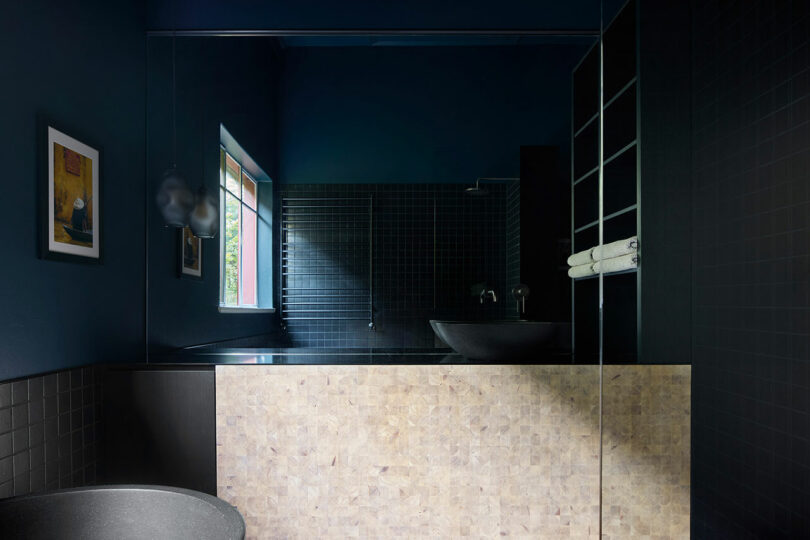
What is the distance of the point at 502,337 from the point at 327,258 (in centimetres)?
64

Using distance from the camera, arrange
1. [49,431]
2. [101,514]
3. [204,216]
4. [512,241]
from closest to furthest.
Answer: [101,514], [49,431], [512,241], [204,216]

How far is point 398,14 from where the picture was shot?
1.93 meters

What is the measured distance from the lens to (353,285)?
1.69 metres

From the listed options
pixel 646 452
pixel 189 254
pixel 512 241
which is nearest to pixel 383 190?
pixel 512 241

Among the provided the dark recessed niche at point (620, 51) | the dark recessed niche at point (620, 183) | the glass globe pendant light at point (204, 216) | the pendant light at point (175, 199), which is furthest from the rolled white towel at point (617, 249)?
the pendant light at point (175, 199)

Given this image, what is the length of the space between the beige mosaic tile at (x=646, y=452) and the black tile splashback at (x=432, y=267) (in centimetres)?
55

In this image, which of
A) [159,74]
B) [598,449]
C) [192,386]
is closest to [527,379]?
[598,449]

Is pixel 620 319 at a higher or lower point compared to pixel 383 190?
lower

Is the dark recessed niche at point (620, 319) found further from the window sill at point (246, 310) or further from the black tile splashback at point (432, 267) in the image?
the window sill at point (246, 310)

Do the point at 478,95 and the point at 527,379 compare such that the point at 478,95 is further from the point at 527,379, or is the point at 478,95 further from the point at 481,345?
the point at 527,379

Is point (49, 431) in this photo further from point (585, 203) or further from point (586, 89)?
point (586, 89)

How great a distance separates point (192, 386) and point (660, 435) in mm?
1655

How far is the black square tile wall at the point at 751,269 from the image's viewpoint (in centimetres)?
136

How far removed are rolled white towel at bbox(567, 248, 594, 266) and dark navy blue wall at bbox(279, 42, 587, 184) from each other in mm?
337
